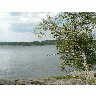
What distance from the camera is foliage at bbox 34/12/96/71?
19.2ft

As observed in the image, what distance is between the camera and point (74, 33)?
575 cm

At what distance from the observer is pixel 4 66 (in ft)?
33.5

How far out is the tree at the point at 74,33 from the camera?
230 inches

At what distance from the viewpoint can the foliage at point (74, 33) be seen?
230 inches

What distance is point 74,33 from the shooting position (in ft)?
18.9

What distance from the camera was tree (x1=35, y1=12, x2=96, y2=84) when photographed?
585cm
